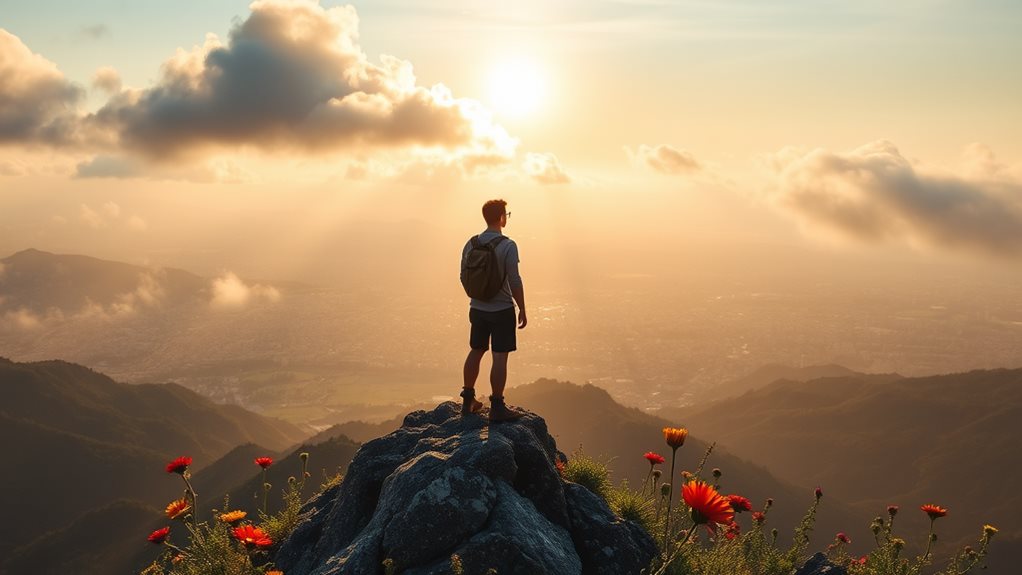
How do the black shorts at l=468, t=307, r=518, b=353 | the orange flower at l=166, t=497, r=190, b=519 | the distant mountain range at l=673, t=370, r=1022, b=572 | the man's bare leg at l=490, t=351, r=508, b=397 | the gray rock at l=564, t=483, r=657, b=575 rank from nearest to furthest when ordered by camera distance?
the orange flower at l=166, t=497, r=190, b=519
the gray rock at l=564, t=483, r=657, b=575
the black shorts at l=468, t=307, r=518, b=353
the man's bare leg at l=490, t=351, r=508, b=397
the distant mountain range at l=673, t=370, r=1022, b=572

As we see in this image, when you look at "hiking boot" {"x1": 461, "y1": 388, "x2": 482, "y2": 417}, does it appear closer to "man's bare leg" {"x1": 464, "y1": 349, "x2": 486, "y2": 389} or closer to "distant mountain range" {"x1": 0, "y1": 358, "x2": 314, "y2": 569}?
"man's bare leg" {"x1": 464, "y1": 349, "x2": 486, "y2": 389}

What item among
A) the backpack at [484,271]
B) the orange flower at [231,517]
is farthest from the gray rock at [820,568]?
the orange flower at [231,517]

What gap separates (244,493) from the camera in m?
67.1

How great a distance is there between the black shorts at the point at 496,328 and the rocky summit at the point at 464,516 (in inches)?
45.6

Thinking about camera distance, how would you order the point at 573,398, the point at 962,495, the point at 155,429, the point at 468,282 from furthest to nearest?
1. the point at 155,429
2. the point at 573,398
3. the point at 962,495
4. the point at 468,282

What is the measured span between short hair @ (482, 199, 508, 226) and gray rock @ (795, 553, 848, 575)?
687 cm

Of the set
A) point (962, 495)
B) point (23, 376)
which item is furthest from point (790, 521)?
point (23, 376)

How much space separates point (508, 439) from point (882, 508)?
116 m

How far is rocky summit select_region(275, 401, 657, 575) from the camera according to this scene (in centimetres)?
581

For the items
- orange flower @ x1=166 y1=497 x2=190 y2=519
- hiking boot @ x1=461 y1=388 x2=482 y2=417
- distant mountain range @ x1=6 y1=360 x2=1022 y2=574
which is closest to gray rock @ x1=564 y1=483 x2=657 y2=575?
hiking boot @ x1=461 y1=388 x2=482 y2=417

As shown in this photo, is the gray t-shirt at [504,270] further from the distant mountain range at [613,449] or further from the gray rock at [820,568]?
the distant mountain range at [613,449]

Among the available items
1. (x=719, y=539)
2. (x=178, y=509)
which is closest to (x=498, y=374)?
(x=719, y=539)

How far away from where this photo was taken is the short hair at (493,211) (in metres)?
8.41

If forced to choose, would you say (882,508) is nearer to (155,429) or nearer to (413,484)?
(413,484)
